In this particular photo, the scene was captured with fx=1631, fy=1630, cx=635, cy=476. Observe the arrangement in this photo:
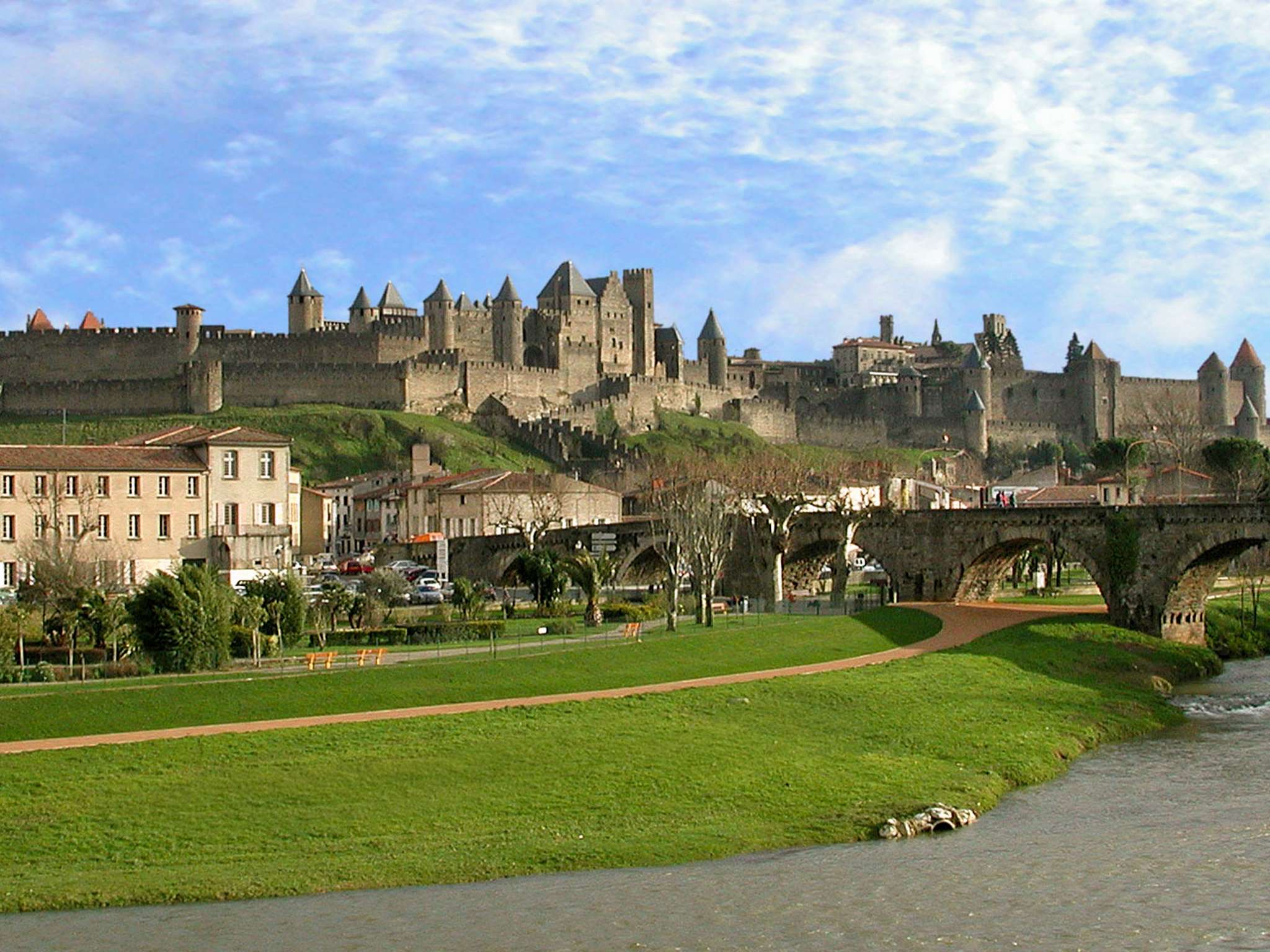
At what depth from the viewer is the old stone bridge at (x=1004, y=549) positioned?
49906mm

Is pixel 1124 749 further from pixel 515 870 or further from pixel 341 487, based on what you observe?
pixel 341 487

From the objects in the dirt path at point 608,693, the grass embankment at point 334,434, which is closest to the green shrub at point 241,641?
the dirt path at point 608,693

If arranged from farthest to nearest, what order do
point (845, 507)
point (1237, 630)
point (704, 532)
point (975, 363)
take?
point (975, 363)
point (845, 507)
point (1237, 630)
point (704, 532)

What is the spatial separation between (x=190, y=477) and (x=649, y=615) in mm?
19576

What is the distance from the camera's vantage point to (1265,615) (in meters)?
57.3

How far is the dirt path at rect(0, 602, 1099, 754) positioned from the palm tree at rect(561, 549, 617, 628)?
8854 millimetres

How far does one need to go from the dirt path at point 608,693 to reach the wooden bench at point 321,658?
367 centimetres

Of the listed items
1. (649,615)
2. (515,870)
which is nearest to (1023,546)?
(649,615)

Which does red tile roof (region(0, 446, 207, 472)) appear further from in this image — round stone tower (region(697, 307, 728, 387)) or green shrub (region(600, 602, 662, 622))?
round stone tower (region(697, 307, 728, 387))

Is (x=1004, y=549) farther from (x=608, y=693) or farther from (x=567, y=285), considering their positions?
(x=567, y=285)

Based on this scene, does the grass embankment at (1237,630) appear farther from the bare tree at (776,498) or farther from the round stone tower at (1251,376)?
the round stone tower at (1251,376)

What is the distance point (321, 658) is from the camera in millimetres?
35062

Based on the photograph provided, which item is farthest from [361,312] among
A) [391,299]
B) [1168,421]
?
[1168,421]

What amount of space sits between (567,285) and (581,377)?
11582 mm
